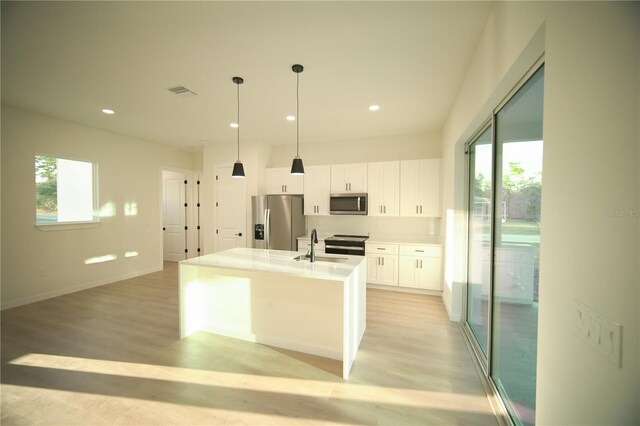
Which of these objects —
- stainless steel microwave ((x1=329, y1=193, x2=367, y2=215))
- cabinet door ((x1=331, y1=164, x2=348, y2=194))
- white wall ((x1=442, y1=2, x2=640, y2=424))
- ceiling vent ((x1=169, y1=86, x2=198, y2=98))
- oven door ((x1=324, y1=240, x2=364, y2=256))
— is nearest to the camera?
white wall ((x1=442, y1=2, x2=640, y2=424))

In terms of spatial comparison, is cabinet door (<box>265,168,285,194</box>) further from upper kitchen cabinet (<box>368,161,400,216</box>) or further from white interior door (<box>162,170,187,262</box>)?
white interior door (<box>162,170,187,262</box>)

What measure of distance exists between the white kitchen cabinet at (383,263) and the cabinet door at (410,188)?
696 mm

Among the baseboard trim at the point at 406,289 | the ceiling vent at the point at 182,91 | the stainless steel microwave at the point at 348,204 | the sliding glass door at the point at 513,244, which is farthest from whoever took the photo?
the stainless steel microwave at the point at 348,204

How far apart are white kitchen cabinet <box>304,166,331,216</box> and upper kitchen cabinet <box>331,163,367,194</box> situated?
0.12 m

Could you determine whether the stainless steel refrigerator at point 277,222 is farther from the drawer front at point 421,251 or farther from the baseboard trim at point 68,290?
the baseboard trim at point 68,290

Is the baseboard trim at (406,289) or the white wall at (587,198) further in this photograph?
the baseboard trim at (406,289)

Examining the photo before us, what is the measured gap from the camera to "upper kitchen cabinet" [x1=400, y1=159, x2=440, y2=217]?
452 cm

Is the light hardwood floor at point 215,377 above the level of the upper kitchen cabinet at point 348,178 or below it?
below

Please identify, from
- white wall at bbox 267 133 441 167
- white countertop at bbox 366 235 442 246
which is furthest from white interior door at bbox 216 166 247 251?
white countertop at bbox 366 235 442 246

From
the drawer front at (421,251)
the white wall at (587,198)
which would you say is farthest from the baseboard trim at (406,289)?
the white wall at (587,198)

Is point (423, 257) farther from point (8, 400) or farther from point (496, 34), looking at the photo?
point (8, 400)

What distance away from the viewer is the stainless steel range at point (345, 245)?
4684mm

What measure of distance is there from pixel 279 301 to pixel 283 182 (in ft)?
10.3

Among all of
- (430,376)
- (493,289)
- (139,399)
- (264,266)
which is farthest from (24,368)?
(493,289)
